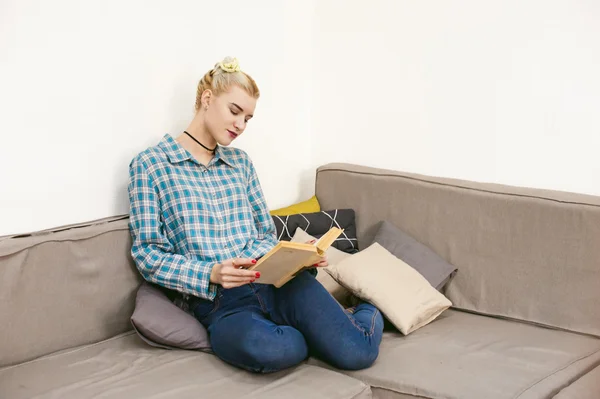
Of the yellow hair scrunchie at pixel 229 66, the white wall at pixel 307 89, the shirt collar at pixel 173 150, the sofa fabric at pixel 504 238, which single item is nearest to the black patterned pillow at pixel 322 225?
the sofa fabric at pixel 504 238

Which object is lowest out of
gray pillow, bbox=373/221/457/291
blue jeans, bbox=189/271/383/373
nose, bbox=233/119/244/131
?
blue jeans, bbox=189/271/383/373

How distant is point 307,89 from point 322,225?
2.60 feet

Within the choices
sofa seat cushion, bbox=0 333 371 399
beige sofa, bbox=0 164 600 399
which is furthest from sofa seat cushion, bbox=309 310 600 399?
sofa seat cushion, bbox=0 333 371 399

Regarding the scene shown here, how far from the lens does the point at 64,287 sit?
2092 mm

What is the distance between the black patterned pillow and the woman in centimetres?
17

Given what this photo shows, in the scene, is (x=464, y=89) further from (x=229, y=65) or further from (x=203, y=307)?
(x=203, y=307)

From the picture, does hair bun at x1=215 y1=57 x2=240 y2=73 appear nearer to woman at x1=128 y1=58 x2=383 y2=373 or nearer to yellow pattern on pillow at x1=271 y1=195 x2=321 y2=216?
woman at x1=128 y1=58 x2=383 y2=373

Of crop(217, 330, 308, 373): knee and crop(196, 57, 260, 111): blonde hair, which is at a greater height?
crop(196, 57, 260, 111): blonde hair

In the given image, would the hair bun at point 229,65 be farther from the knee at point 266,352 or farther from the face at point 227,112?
the knee at point 266,352

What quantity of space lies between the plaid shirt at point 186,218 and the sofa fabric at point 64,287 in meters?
0.08

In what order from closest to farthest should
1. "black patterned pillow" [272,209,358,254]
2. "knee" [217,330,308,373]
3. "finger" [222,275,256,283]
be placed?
"knee" [217,330,308,373] < "finger" [222,275,256,283] < "black patterned pillow" [272,209,358,254]

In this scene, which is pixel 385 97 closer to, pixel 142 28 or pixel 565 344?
pixel 142 28

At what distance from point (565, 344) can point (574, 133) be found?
2.57 ft

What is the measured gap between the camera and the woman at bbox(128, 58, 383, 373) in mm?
2053
